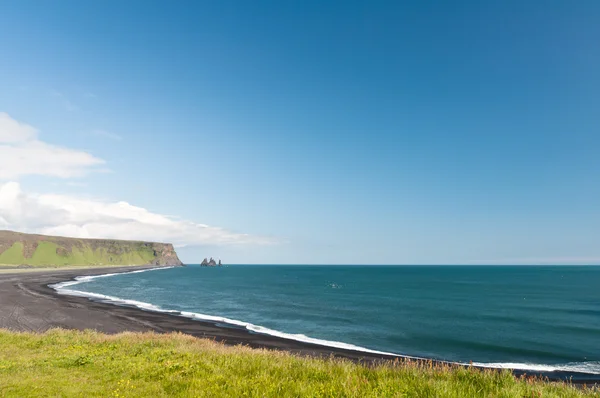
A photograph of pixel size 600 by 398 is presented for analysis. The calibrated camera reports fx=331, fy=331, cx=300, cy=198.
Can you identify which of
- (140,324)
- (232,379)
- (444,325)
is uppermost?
(232,379)

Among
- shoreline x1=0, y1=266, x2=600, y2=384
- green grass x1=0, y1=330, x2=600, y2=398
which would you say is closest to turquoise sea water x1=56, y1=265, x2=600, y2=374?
shoreline x1=0, y1=266, x2=600, y2=384

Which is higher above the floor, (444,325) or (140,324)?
(444,325)

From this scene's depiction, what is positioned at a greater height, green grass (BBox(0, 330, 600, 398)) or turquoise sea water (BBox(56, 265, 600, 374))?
green grass (BBox(0, 330, 600, 398))

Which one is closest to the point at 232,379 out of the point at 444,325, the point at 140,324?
the point at 140,324

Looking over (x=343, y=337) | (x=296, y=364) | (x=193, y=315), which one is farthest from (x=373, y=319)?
(x=296, y=364)

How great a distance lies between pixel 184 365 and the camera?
12.9 m

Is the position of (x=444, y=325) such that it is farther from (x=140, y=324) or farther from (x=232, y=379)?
(x=232, y=379)

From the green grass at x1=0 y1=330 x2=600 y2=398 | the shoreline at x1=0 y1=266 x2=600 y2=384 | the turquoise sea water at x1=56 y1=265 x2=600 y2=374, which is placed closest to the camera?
the green grass at x1=0 y1=330 x2=600 y2=398

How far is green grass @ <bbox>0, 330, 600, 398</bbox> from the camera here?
9836 millimetres

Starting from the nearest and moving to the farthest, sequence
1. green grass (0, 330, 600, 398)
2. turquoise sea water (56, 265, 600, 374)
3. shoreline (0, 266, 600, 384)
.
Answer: green grass (0, 330, 600, 398) < shoreline (0, 266, 600, 384) < turquoise sea water (56, 265, 600, 374)

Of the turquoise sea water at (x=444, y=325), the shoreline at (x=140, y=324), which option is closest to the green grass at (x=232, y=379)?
the shoreline at (x=140, y=324)

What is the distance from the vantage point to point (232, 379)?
11.1 m

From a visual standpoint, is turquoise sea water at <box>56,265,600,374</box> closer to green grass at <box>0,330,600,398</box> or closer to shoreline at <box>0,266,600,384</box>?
shoreline at <box>0,266,600,384</box>

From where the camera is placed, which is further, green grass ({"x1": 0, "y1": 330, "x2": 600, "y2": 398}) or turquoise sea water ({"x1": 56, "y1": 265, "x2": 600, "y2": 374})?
turquoise sea water ({"x1": 56, "y1": 265, "x2": 600, "y2": 374})
